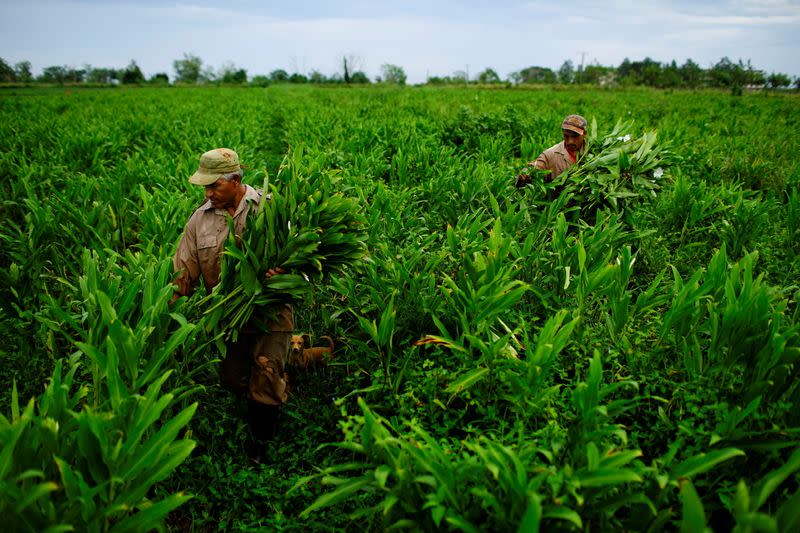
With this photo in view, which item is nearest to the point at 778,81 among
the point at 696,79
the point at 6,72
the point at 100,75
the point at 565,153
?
the point at 696,79

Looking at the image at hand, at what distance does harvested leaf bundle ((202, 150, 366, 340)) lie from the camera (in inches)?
98.0

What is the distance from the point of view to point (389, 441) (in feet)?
5.54

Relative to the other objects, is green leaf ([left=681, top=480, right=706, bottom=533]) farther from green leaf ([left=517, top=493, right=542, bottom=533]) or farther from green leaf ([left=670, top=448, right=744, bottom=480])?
green leaf ([left=517, top=493, right=542, bottom=533])

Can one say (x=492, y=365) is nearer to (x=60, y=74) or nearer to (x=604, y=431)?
(x=604, y=431)

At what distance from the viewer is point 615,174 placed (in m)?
4.04

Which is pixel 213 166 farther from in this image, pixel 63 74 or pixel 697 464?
pixel 63 74

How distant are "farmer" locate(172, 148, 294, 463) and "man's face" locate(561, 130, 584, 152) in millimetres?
3127

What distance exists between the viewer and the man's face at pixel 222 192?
2736mm

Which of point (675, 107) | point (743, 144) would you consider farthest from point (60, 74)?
point (743, 144)

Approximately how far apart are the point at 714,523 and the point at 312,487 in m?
1.78

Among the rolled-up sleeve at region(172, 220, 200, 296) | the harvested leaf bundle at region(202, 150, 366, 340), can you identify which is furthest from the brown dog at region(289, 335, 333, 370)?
the rolled-up sleeve at region(172, 220, 200, 296)

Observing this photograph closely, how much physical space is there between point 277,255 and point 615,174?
2964 millimetres

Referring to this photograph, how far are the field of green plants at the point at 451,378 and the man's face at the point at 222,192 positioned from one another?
0.38 metres

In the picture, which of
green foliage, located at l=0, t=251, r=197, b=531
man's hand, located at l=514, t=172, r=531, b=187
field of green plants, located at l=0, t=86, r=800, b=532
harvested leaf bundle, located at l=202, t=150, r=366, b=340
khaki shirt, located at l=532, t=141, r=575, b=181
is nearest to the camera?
green foliage, located at l=0, t=251, r=197, b=531
